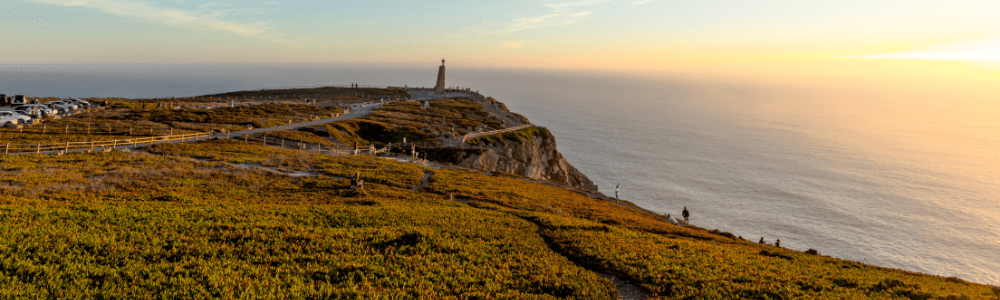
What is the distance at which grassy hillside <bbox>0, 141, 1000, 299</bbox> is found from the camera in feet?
39.5

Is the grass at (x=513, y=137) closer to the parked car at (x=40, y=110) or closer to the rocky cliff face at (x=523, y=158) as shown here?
the rocky cliff face at (x=523, y=158)

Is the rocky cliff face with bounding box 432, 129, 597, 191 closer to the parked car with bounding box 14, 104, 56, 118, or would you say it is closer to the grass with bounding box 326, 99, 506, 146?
the grass with bounding box 326, 99, 506, 146

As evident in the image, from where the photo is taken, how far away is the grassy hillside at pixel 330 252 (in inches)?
475

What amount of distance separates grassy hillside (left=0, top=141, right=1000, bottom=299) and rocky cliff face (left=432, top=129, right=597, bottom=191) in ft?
111

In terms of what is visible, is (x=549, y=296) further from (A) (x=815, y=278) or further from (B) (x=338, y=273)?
(A) (x=815, y=278)

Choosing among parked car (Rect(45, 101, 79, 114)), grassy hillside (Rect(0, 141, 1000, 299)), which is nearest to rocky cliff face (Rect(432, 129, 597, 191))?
grassy hillside (Rect(0, 141, 1000, 299))

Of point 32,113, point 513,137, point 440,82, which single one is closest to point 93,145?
point 32,113

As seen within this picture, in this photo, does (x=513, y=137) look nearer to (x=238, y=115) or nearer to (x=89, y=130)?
(x=238, y=115)

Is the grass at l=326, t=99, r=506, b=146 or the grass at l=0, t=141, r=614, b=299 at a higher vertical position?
the grass at l=326, t=99, r=506, b=146

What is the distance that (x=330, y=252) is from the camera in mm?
15547

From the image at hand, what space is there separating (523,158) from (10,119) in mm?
64444

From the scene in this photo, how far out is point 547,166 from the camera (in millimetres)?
85125

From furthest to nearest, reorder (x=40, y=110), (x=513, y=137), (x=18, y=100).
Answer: (x=513, y=137)
(x=18, y=100)
(x=40, y=110)

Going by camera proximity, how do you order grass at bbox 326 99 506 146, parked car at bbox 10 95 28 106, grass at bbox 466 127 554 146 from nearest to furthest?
grass at bbox 326 99 506 146 → parked car at bbox 10 95 28 106 → grass at bbox 466 127 554 146
